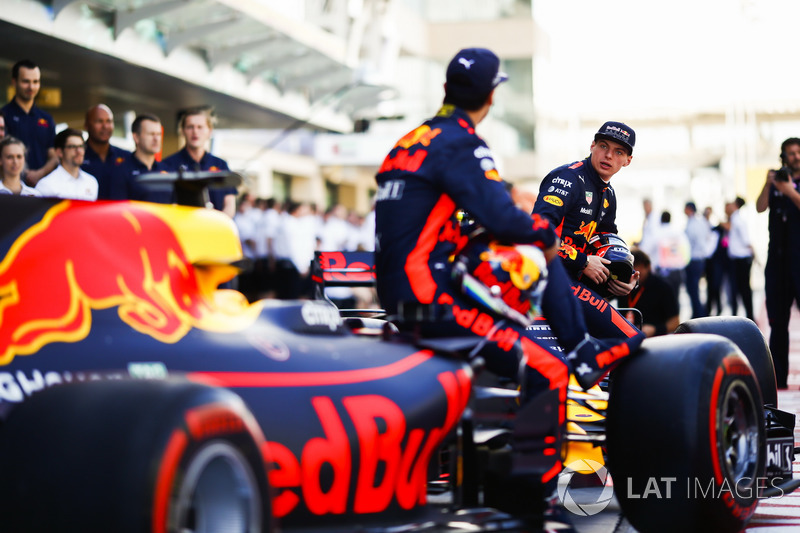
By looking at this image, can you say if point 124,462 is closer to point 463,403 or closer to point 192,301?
point 192,301

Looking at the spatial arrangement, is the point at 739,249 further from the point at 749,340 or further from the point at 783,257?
the point at 749,340

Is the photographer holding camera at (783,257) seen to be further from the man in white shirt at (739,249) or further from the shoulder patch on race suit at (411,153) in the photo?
the man in white shirt at (739,249)

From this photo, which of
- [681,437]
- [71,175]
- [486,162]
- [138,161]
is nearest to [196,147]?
[138,161]

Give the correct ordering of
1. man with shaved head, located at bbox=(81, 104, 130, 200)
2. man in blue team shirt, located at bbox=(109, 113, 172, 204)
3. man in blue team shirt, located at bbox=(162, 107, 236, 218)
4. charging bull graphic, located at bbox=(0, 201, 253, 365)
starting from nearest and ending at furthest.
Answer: charging bull graphic, located at bbox=(0, 201, 253, 365) < man in blue team shirt, located at bbox=(162, 107, 236, 218) < man in blue team shirt, located at bbox=(109, 113, 172, 204) < man with shaved head, located at bbox=(81, 104, 130, 200)

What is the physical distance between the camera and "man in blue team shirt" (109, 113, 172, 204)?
8.27m

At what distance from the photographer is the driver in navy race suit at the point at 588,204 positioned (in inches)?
240

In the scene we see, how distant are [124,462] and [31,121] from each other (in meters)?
7.49

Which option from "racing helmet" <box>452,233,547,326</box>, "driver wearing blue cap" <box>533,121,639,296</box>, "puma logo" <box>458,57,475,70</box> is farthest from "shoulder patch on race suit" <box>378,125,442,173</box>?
"driver wearing blue cap" <box>533,121,639,296</box>

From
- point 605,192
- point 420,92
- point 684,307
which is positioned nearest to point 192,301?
point 605,192

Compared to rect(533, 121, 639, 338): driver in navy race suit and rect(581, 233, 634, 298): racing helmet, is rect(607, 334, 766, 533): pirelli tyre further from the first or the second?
rect(581, 233, 634, 298): racing helmet

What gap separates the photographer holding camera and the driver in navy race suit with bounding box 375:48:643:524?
613 centimetres

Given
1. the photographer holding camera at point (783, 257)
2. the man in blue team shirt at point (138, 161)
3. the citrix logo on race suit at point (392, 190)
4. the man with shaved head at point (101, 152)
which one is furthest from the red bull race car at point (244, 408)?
the photographer holding camera at point (783, 257)

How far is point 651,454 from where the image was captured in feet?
14.9

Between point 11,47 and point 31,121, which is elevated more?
point 11,47
